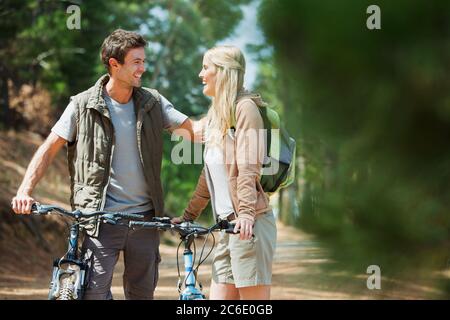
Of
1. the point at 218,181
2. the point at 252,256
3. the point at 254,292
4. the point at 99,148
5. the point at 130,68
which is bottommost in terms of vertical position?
the point at 254,292

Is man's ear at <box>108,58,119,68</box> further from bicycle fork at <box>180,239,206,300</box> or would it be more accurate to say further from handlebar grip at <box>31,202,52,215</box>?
bicycle fork at <box>180,239,206,300</box>

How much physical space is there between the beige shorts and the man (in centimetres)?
37

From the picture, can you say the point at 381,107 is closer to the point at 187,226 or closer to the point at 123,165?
the point at 187,226

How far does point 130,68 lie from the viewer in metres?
2.57

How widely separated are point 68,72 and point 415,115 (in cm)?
1650

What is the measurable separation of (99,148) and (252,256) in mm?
654

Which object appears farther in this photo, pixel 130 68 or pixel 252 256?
pixel 130 68

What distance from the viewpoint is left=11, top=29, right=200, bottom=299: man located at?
2.54m

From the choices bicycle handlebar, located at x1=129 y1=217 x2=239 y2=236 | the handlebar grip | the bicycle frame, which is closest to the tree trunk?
the bicycle frame

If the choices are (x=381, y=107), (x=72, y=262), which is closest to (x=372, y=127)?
(x=381, y=107)

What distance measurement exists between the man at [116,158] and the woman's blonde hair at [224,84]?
1.18 feet

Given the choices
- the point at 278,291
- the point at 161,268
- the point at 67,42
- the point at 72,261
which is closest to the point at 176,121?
the point at 72,261

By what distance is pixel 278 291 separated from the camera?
8.68 m

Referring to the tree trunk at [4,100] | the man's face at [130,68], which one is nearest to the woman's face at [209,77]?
the man's face at [130,68]
